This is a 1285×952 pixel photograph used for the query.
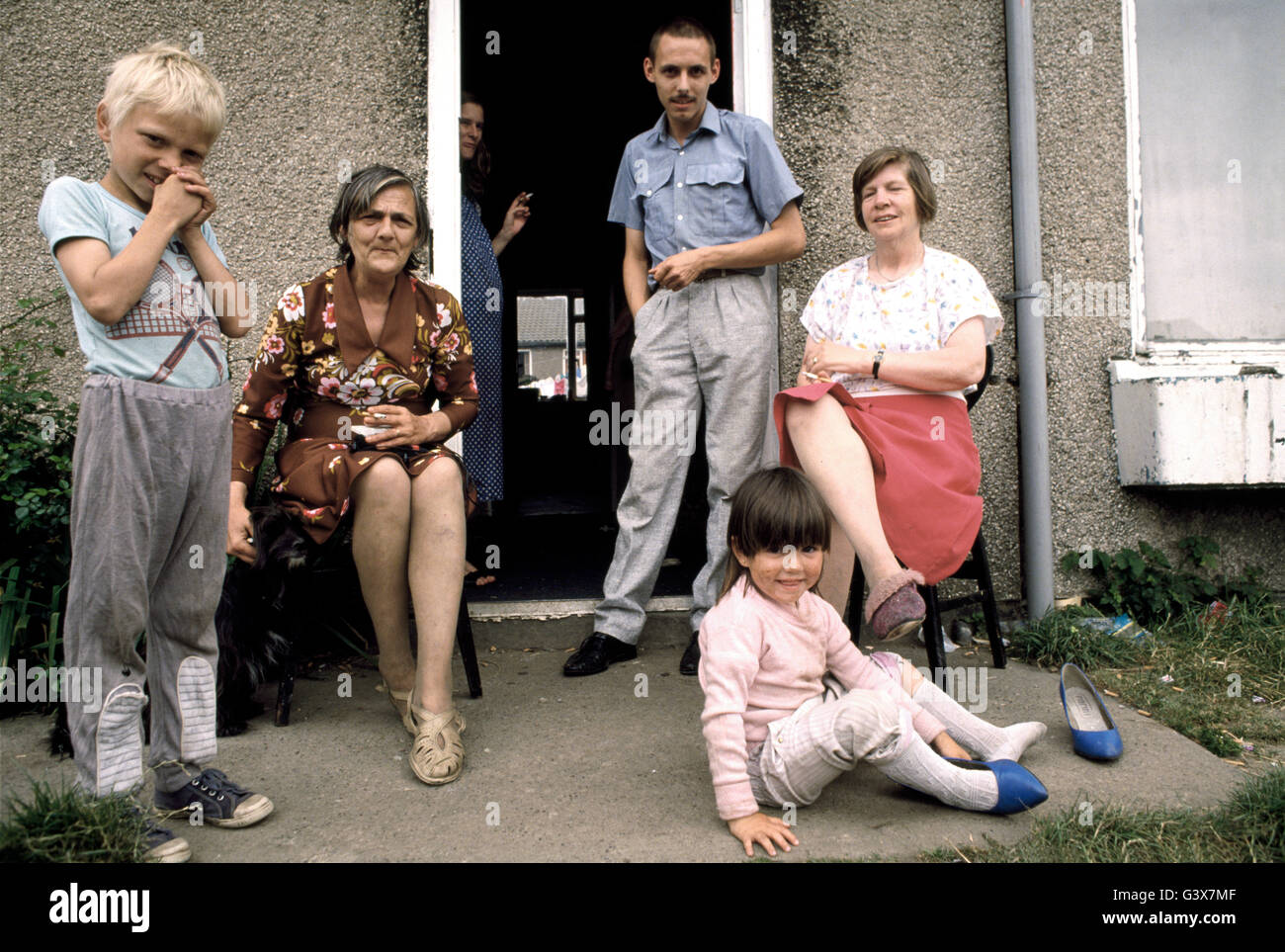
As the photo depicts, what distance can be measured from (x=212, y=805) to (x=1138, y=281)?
380cm

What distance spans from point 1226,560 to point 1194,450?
0.58 m

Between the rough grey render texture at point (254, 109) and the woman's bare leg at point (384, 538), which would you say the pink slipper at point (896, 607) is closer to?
the woman's bare leg at point (384, 538)

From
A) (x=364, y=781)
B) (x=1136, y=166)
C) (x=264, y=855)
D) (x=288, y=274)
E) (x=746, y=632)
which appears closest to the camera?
(x=264, y=855)

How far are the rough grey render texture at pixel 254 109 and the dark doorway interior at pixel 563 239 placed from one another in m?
1.54

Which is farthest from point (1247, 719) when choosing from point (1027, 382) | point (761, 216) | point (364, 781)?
point (364, 781)

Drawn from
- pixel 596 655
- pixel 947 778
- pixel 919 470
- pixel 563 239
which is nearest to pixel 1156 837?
pixel 947 778

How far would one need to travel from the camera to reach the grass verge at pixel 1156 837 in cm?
174

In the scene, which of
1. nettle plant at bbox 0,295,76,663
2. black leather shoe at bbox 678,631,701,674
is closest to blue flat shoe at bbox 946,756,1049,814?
black leather shoe at bbox 678,631,701,674

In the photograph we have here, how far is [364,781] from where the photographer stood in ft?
7.14

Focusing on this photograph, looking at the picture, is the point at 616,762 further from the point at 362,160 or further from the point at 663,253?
the point at 362,160

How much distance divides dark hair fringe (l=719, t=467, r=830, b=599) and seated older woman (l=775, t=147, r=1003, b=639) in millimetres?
481

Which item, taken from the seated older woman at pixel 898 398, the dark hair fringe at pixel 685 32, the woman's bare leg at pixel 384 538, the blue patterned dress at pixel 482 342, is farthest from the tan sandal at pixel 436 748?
the dark hair fringe at pixel 685 32

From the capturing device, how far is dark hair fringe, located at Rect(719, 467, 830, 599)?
6.38 feet

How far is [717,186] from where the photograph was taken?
122 inches
